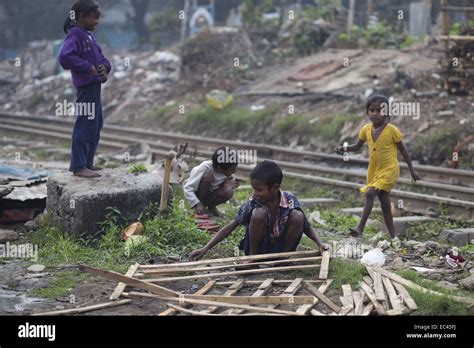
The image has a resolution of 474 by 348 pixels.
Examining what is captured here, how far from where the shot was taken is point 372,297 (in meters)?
5.76

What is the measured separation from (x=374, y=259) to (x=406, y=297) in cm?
125

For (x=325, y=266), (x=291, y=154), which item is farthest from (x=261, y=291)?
(x=291, y=154)

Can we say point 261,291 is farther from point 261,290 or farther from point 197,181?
Answer: point 197,181

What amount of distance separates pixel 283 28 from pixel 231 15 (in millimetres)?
10861

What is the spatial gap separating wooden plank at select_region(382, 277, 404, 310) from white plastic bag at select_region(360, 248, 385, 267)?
72cm

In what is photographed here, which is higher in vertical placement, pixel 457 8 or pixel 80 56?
pixel 457 8

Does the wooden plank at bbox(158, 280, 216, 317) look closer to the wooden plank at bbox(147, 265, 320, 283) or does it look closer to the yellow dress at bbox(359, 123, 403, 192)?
the wooden plank at bbox(147, 265, 320, 283)

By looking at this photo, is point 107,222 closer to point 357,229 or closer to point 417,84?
point 357,229

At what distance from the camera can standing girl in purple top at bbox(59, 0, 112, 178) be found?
323 inches

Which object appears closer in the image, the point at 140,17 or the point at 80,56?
the point at 80,56

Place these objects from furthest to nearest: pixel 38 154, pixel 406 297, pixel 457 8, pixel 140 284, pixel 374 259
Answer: pixel 457 8, pixel 38 154, pixel 374 259, pixel 140 284, pixel 406 297

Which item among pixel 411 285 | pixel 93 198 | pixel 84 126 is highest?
pixel 84 126

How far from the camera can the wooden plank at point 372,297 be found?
5488 mm

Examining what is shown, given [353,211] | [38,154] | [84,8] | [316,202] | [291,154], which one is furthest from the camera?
[38,154]
